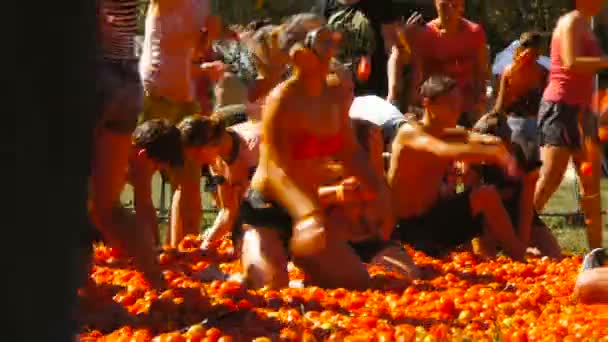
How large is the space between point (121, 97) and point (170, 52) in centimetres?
265

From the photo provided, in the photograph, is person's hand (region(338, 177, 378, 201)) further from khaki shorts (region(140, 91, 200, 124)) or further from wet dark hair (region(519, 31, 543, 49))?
wet dark hair (region(519, 31, 543, 49))

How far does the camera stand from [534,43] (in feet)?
32.9

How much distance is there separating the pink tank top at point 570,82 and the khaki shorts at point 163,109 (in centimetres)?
241

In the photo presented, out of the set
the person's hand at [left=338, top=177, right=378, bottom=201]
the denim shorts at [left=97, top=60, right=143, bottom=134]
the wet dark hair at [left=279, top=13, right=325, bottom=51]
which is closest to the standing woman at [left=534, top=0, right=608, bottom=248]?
the person's hand at [left=338, top=177, right=378, bottom=201]

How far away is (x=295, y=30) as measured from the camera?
18.3ft

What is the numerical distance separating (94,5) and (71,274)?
17cm

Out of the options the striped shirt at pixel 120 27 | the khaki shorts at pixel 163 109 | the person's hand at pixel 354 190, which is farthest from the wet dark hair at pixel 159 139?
the striped shirt at pixel 120 27

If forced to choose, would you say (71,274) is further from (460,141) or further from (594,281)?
(460,141)

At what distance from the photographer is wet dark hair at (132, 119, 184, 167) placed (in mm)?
6730

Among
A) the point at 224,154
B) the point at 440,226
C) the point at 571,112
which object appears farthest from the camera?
the point at 571,112

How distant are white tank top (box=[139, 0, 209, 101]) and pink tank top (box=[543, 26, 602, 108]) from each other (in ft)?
7.50

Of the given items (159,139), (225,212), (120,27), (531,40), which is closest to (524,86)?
(531,40)

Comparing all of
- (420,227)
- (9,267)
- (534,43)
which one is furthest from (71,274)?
(534,43)

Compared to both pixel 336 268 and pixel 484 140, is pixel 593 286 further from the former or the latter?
pixel 484 140
